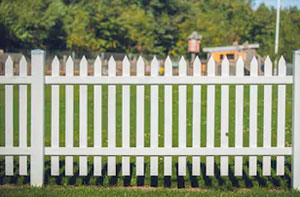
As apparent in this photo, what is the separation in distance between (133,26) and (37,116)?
41000mm

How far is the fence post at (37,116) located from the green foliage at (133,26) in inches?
1251

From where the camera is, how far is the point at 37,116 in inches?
192

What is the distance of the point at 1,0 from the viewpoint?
42.0 m

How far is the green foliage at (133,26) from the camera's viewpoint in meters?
39.2

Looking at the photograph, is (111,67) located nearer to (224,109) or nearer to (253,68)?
(224,109)

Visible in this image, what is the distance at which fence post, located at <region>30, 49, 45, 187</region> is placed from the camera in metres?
4.82

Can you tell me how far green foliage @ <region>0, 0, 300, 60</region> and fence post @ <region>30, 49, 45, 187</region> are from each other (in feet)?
104

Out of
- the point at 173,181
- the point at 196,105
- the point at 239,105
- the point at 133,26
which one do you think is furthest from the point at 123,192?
the point at 133,26

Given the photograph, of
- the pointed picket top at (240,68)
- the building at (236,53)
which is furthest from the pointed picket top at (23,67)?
the building at (236,53)

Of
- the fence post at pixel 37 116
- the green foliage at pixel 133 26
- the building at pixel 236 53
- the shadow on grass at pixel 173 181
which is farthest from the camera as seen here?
the green foliage at pixel 133 26

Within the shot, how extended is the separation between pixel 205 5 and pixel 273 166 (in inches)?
2183

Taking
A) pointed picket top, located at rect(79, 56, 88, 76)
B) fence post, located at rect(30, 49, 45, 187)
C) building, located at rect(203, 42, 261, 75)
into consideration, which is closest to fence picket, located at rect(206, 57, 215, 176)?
pointed picket top, located at rect(79, 56, 88, 76)

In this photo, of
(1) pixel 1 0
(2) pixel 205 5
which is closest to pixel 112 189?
(1) pixel 1 0

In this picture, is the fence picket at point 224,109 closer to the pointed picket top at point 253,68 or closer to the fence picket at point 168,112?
the pointed picket top at point 253,68
